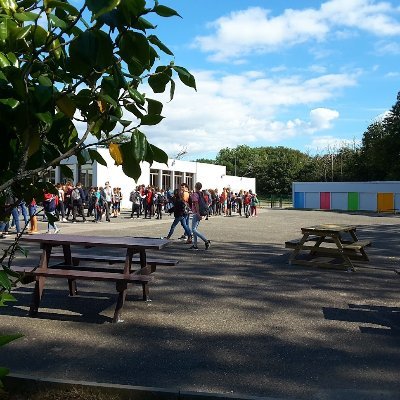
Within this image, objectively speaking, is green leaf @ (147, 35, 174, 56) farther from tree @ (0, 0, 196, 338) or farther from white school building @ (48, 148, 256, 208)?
white school building @ (48, 148, 256, 208)

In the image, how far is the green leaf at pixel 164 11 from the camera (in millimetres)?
1681

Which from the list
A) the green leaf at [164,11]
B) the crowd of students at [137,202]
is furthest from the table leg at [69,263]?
the crowd of students at [137,202]

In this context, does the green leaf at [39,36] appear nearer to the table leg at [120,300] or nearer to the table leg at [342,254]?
the table leg at [120,300]

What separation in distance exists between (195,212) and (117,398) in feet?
33.4

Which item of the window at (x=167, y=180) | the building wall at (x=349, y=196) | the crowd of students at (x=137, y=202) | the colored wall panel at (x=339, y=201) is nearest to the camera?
the crowd of students at (x=137, y=202)

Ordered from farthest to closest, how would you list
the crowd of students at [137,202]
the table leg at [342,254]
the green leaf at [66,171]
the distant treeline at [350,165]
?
1. the distant treeline at [350,165]
2. the crowd of students at [137,202]
3. the table leg at [342,254]
4. the green leaf at [66,171]

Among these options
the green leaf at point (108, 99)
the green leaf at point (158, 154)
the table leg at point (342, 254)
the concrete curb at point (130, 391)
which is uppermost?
the green leaf at point (108, 99)

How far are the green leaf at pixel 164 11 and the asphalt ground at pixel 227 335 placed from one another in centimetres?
296

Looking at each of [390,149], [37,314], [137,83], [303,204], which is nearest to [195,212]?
[37,314]

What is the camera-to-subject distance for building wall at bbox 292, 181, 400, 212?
4497 centimetres

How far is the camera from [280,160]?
82.2 m

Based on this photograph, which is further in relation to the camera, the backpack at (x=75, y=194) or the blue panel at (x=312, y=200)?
the blue panel at (x=312, y=200)

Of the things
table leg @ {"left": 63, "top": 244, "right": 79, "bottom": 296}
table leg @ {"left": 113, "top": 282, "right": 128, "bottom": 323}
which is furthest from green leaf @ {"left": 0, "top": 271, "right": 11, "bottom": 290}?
table leg @ {"left": 63, "top": 244, "right": 79, "bottom": 296}

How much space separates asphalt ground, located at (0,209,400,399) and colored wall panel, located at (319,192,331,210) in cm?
4202
